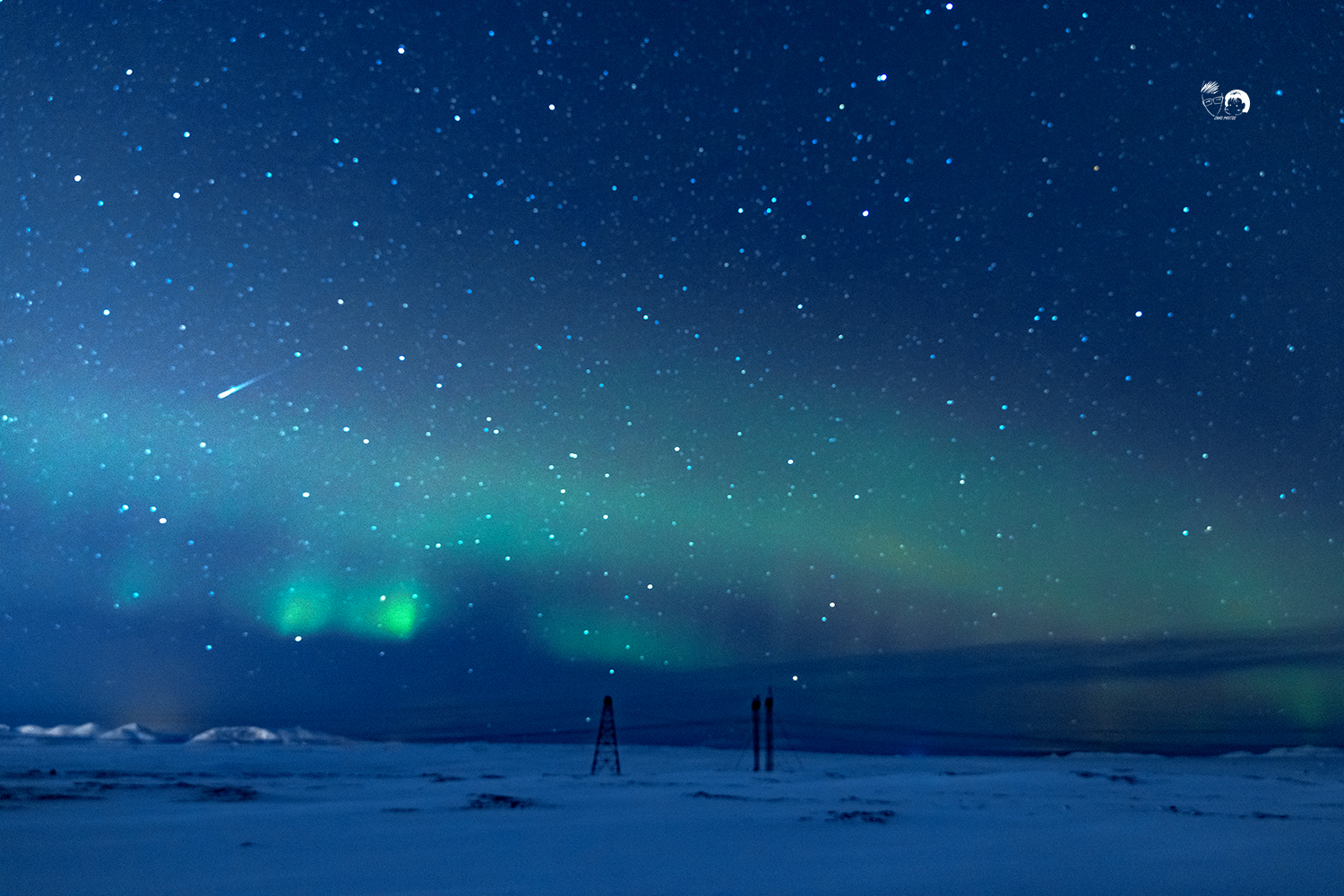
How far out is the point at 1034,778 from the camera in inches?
1658

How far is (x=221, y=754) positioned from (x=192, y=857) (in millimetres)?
58881

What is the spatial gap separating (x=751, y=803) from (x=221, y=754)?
181 ft

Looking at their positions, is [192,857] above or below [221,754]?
above

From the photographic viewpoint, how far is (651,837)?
20.3 m

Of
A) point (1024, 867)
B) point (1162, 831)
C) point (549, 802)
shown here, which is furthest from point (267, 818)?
point (1162, 831)

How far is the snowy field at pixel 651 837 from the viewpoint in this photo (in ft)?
49.3

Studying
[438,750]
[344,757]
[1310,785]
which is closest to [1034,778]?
[1310,785]

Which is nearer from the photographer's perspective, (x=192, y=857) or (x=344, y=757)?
(x=192, y=857)

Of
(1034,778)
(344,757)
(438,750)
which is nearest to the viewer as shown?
(1034,778)

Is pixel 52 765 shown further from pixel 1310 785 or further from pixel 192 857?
pixel 1310 785

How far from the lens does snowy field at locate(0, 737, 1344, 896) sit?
15023 millimetres

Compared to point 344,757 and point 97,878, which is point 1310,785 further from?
point 344,757

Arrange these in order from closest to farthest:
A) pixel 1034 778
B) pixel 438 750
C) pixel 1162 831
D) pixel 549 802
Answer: pixel 1162 831, pixel 549 802, pixel 1034 778, pixel 438 750

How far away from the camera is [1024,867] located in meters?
16.7
